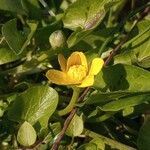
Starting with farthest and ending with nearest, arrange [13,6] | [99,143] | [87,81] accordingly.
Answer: [13,6]
[99,143]
[87,81]

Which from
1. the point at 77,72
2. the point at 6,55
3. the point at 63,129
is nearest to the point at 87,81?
the point at 77,72

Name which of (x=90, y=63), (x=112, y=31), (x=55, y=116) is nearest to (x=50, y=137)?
(x=55, y=116)

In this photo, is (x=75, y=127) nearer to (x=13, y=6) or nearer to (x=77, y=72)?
(x=77, y=72)

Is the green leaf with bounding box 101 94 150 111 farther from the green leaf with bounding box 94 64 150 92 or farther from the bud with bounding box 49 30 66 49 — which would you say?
the bud with bounding box 49 30 66 49

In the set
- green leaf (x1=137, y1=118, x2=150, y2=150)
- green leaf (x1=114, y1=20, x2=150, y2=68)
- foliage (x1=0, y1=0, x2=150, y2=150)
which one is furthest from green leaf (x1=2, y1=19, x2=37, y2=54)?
green leaf (x1=137, y1=118, x2=150, y2=150)

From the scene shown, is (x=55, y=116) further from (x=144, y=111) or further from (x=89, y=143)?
(x=144, y=111)
